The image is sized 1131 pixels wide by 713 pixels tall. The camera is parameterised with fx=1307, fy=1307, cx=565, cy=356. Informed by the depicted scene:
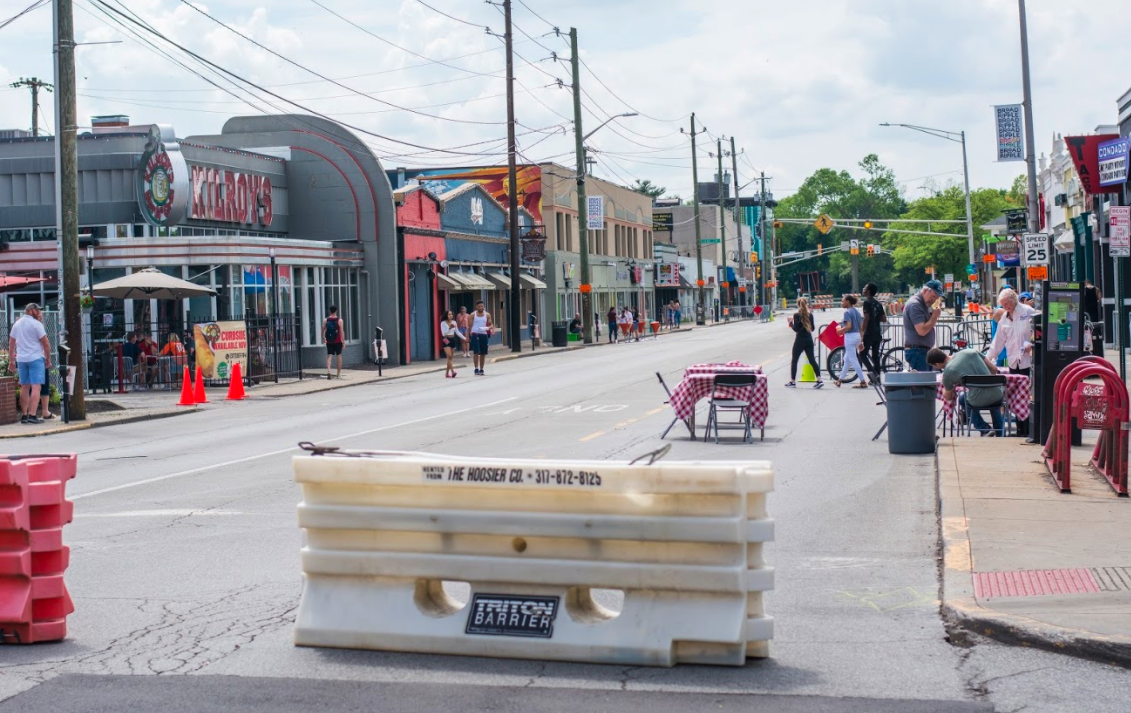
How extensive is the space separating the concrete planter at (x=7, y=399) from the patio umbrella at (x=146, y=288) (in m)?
7.04

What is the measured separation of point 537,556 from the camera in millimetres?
6512

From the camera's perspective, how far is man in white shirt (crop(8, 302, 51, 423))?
21.6 meters

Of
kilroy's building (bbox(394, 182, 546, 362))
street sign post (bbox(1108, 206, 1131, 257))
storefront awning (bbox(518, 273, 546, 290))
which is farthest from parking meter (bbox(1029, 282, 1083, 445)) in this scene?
storefront awning (bbox(518, 273, 546, 290))

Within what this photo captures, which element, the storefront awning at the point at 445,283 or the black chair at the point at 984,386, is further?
the storefront awning at the point at 445,283

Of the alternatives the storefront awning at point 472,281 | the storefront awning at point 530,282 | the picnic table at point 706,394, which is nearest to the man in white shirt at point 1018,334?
the picnic table at point 706,394

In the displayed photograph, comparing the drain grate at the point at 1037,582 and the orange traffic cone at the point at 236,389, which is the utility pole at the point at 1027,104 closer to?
the orange traffic cone at the point at 236,389

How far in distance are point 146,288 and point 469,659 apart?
25.2 m

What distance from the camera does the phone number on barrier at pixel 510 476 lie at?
6.37 meters

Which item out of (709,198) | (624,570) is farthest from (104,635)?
(709,198)

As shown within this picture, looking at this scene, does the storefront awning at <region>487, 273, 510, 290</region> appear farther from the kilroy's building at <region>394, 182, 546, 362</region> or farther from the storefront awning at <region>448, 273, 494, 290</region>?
the storefront awning at <region>448, 273, 494, 290</region>

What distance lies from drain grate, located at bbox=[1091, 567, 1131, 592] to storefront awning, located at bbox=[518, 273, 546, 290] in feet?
163

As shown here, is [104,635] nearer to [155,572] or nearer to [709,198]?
[155,572]

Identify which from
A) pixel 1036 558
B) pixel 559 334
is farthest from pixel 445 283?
pixel 1036 558

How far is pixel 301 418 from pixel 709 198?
152490 mm
